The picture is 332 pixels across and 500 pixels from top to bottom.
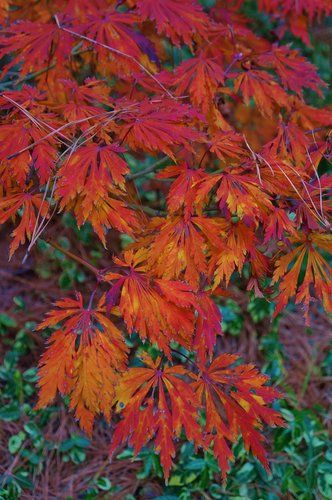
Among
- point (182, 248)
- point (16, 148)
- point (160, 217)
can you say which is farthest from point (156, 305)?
point (16, 148)

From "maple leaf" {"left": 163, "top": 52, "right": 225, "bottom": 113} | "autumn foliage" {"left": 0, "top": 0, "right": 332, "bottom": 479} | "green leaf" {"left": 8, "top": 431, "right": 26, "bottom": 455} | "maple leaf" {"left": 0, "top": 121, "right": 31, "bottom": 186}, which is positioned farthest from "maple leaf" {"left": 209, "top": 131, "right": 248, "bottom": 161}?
"green leaf" {"left": 8, "top": 431, "right": 26, "bottom": 455}

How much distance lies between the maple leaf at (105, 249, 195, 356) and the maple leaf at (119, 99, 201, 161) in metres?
0.29

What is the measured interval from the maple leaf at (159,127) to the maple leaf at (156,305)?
288mm

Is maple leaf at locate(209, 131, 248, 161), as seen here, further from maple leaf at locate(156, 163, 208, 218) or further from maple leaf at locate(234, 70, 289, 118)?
Result: maple leaf at locate(234, 70, 289, 118)

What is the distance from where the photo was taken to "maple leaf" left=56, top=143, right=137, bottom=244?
3.88ft

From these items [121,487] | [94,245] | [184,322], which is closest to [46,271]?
[94,245]

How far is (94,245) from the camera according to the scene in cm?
255

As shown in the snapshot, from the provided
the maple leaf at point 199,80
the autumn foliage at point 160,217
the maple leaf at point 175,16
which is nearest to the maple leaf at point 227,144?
the autumn foliage at point 160,217

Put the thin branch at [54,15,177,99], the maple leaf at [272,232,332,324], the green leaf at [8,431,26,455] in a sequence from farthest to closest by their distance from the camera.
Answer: the green leaf at [8,431,26,455] → the thin branch at [54,15,177,99] → the maple leaf at [272,232,332,324]

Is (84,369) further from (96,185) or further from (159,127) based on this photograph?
(159,127)

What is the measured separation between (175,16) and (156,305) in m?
0.84

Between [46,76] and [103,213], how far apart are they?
2.14 ft

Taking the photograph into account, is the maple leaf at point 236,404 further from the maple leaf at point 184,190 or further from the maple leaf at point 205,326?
the maple leaf at point 184,190

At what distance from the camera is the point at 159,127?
50.4 inches
